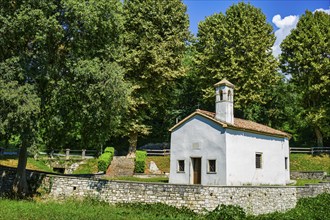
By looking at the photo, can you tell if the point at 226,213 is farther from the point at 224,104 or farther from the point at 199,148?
the point at 224,104

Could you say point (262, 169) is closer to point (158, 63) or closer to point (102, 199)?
point (102, 199)

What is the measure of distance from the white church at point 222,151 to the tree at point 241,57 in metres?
9.62

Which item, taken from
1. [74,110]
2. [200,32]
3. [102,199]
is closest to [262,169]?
[102,199]

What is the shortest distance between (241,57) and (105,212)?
2230cm

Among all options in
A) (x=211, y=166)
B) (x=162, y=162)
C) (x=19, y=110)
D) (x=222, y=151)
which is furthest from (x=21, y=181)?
(x=162, y=162)

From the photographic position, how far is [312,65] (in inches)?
1246

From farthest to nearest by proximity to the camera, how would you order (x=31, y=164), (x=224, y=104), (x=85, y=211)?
1. (x=31, y=164)
2. (x=224, y=104)
3. (x=85, y=211)

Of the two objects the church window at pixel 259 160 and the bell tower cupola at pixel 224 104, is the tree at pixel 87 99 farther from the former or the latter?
the church window at pixel 259 160

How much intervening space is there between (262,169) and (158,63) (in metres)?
13.2

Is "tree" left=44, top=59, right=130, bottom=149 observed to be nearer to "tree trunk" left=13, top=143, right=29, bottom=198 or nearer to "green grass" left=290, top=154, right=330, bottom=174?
"tree trunk" left=13, top=143, right=29, bottom=198

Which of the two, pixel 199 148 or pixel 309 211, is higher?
pixel 199 148

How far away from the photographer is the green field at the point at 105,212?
1326 centimetres

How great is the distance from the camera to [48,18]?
16.0m

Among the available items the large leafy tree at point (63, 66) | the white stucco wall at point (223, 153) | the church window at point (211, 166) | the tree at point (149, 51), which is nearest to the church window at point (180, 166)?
the white stucco wall at point (223, 153)
